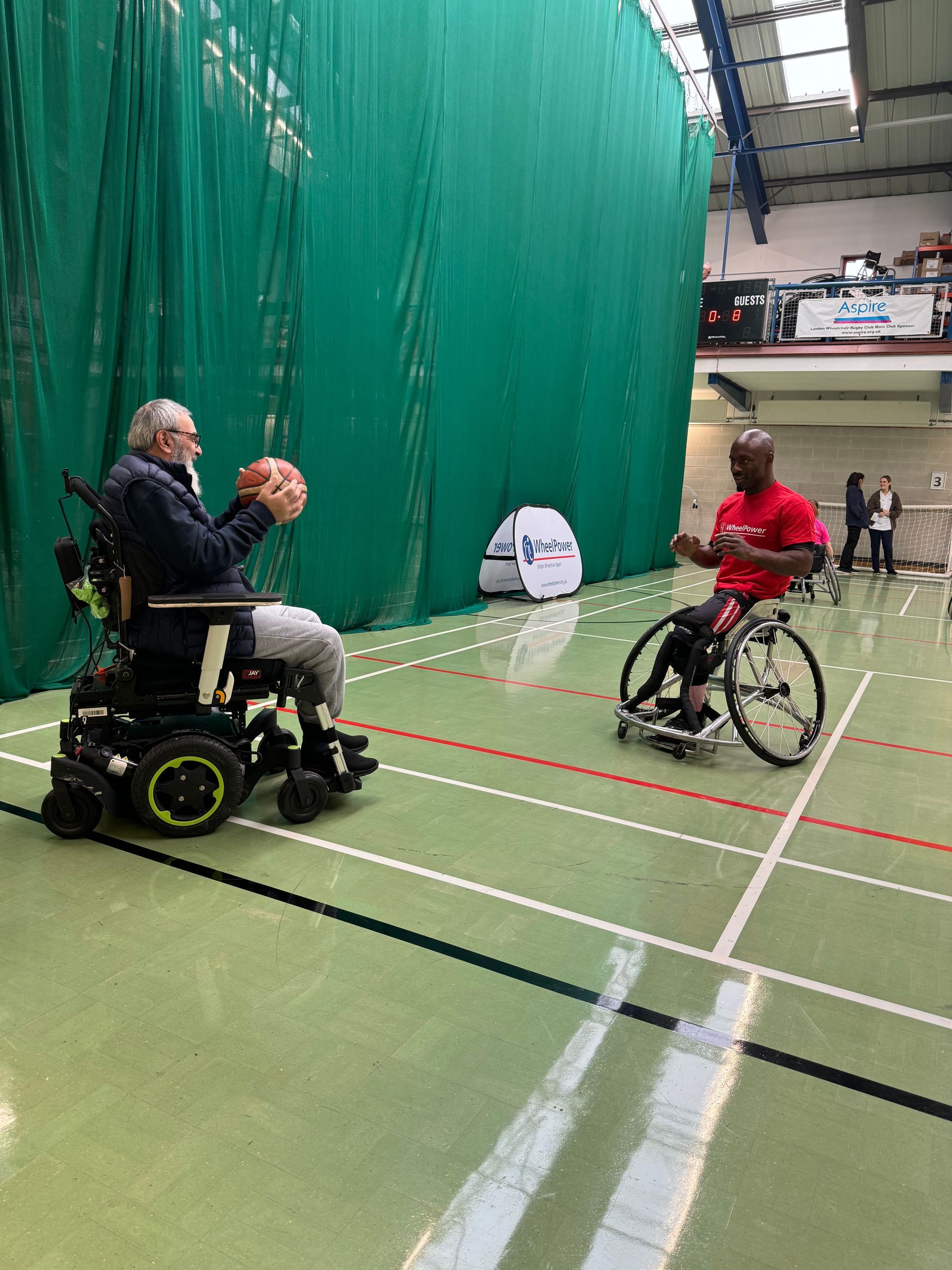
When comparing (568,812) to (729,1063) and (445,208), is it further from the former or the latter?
(445,208)

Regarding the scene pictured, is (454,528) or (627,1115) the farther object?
(454,528)

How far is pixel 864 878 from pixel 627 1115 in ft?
4.49

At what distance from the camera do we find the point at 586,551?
9969mm

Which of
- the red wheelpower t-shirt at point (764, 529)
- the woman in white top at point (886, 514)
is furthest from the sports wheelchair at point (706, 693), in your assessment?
the woman in white top at point (886, 514)

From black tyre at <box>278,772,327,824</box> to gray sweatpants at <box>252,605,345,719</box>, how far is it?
0.79 feet

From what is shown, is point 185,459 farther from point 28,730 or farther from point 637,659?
point 637,659

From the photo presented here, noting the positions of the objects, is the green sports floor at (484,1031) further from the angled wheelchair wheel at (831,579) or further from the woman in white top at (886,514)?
the woman in white top at (886,514)

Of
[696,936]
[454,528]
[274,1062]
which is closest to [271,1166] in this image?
[274,1062]

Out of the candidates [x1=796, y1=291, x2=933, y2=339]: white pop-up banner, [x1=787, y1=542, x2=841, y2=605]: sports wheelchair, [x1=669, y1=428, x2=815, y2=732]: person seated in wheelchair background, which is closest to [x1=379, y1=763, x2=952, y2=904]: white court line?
[x1=669, y1=428, x2=815, y2=732]: person seated in wheelchair background

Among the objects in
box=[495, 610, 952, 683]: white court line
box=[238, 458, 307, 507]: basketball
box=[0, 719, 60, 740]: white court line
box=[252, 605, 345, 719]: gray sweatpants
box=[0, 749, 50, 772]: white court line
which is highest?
box=[238, 458, 307, 507]: basketball

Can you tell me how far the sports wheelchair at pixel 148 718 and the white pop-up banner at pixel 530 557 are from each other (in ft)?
17.9

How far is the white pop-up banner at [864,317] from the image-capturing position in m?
11.8

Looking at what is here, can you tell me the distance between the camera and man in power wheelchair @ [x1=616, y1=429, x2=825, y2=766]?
3379 mm

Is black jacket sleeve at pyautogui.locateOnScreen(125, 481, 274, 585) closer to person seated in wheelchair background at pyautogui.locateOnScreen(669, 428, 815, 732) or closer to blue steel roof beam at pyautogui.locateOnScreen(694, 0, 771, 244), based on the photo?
person seated in wheelchair background at pyautogui.locateOnScreen(669, 428, 815, 732)
